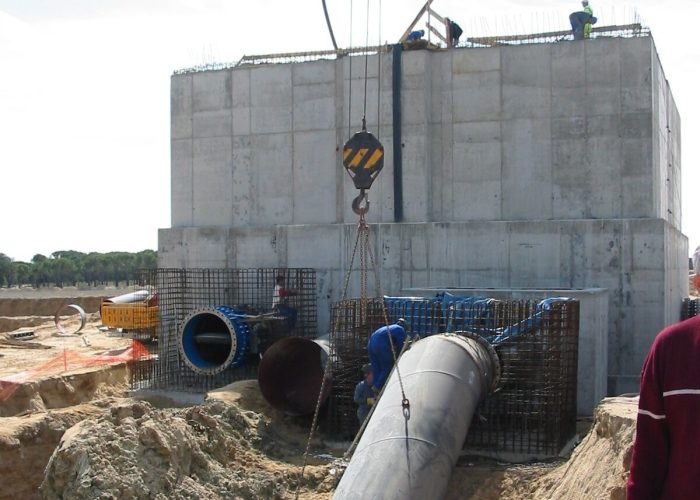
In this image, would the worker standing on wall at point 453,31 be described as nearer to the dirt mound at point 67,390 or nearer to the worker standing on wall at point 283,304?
the worker standing on wall at point 283,304

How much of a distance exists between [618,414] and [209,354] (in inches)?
351

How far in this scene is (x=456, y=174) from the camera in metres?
15.4

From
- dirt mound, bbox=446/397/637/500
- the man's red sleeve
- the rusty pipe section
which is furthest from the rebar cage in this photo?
the man's red sleeve

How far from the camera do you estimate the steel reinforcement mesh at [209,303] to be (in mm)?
14406

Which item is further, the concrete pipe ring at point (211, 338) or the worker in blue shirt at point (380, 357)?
the concrete pipe ring at point (211, 338)

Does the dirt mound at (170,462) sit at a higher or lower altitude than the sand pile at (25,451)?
higher

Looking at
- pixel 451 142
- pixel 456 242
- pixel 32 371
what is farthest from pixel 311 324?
pixel 32 371

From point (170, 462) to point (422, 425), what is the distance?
2.50 metres

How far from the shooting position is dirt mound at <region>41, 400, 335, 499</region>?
7574mm

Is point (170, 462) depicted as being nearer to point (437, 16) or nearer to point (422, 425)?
point (422, 425)

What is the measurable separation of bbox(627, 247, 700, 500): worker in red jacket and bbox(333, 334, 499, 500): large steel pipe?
3793mm

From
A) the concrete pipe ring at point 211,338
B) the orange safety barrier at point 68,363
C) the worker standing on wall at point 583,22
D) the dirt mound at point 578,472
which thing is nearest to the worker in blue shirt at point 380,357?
the dirt mound at point 578,472

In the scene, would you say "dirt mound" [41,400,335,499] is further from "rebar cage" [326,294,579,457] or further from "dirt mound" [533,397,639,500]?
"dirt mound" [533,397,639,500]

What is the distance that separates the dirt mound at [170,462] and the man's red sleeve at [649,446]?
528 centimetres
